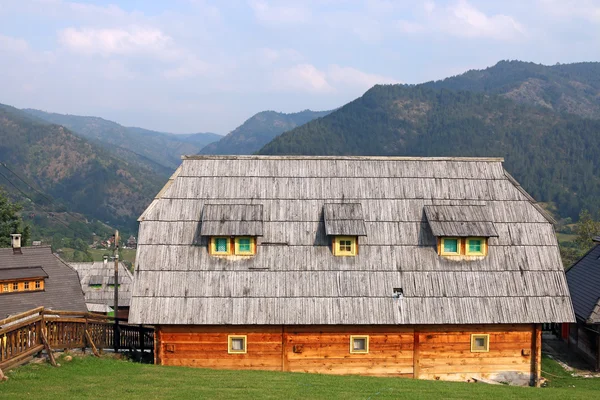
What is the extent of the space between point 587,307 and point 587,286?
1.99 meters

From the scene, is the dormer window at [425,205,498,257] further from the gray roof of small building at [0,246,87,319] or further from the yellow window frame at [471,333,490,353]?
the gray roof of small building at [0,246,87,319]

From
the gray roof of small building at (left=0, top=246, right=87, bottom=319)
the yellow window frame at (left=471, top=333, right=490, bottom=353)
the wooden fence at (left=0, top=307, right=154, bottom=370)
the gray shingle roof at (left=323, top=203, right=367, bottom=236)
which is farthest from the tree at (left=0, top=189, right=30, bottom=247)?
the yellow window frame at (left=471, top=333, right=490, bottom=353)

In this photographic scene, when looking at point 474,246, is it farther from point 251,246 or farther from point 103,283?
point 103,283

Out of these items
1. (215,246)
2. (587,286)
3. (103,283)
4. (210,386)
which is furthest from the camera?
(103,283)

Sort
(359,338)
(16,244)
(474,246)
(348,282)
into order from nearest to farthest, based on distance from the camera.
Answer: (359,338)
(348,282)
(474,246)
(16,244)

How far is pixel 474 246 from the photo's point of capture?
20.5 metres

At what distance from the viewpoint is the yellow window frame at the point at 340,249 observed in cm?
2006

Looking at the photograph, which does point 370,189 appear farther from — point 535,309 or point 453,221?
point 535,309

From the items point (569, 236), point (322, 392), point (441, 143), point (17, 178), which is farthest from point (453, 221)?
point (17, 178)

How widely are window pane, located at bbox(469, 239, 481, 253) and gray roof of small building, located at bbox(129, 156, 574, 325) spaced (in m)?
0.45

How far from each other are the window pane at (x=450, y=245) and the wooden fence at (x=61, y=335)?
1186 cm

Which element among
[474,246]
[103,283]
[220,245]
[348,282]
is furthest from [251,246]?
[103,283]

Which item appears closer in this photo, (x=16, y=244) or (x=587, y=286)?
(x=587, y=286)

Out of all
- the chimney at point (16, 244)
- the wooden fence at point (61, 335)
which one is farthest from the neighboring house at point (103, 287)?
the wooden fence at point (61, 335)
